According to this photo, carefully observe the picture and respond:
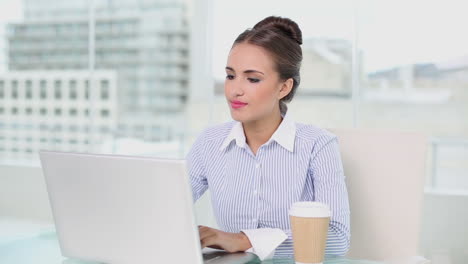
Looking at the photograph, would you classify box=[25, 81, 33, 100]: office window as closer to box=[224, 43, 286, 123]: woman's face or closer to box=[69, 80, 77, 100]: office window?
box=[69, 80, 77, 100]: office window

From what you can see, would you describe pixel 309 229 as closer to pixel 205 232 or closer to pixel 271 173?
pixel 205 232

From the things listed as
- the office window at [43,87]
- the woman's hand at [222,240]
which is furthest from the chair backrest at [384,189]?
the office window at [43,87]

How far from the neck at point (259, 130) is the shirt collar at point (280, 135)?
2cm

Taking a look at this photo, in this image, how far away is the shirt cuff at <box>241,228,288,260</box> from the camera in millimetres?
1420

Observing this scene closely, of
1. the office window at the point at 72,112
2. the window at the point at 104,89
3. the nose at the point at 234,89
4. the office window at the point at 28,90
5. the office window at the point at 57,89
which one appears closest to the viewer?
the nose at the point at 234,89

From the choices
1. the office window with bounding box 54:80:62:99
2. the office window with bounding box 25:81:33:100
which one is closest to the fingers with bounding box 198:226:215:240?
the office window with bounding box 25:81:33:100

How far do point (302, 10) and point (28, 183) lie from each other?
5.25m

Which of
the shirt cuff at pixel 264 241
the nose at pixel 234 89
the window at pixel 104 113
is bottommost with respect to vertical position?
the window at pixel 104 113

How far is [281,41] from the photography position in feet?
5.70

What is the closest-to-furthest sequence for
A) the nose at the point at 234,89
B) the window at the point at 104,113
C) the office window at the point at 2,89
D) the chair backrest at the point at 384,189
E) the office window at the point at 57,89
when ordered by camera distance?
the nose at the point at 234,89 → the chair backrest at the point at 384,189 → the office window at the point at 2,89 → the office window at the point at 57,89 → the window at the point at 104,113

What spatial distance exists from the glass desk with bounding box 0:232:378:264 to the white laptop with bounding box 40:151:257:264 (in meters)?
0.08

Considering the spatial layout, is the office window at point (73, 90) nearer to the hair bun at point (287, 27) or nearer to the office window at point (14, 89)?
the office window at point (14, 89)

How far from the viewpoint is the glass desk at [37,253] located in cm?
141

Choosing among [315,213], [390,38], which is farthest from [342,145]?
[390,38]
